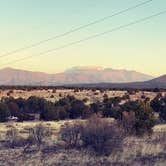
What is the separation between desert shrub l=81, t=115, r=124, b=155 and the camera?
73.9ft

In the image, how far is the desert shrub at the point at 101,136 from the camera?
73.9ft

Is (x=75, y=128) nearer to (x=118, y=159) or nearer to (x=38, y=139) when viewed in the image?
(x=38, y=139)

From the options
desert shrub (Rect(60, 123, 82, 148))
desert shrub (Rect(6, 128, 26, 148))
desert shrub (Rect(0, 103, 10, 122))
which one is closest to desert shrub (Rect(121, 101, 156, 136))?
desert shrub (Rect(60, 123, 82, 148))

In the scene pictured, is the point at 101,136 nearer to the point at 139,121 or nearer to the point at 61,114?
the point at 139,121

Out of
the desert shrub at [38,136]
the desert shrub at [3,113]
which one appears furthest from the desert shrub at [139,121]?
the desert shrub at [3,113]

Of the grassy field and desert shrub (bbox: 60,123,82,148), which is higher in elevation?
desert shrub (bbox: 60,123,82,148)

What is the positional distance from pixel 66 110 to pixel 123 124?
2454 cm

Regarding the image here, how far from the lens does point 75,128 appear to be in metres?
24.8

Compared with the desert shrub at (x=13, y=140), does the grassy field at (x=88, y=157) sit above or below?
below

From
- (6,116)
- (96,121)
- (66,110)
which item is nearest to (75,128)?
(96,121)

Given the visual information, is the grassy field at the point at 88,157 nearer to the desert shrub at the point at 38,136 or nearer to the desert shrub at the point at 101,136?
the desert shrub at the point at 101,136

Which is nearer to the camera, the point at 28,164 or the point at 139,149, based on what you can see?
the point at 28,164

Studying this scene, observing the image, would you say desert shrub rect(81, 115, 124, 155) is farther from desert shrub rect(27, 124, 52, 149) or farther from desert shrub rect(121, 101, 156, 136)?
desert shrub rect(121, 101, 156, 136)

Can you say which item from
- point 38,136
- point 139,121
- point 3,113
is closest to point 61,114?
point 3,113
